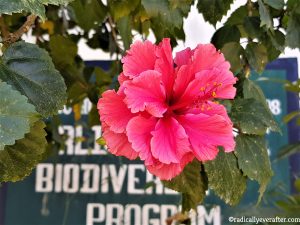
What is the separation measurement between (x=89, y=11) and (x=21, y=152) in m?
0.51

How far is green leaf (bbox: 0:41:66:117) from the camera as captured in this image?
Result: 1.72 ft

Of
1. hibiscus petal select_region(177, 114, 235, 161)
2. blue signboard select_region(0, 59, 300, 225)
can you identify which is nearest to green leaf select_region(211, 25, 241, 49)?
hibiscus petal select_region(177, 114, 235, 161)

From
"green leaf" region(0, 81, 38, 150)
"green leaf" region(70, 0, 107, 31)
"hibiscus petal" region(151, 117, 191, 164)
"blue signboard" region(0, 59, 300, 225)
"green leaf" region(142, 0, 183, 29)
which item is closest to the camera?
"green leaf" region(0, 81, 38, 150)

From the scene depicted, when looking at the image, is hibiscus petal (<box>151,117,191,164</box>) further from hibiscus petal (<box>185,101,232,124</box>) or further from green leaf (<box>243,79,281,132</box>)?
green leaf (<box>243,79,281,132</box>)

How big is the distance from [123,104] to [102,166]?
3.54 feet

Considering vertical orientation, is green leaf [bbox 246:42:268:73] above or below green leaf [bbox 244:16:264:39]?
below

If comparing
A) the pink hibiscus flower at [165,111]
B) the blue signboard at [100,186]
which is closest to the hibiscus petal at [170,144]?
the pink hibiscus flower at [165,111]

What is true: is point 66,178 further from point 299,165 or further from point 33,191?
point 299,165

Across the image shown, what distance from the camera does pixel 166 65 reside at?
1.78 feet

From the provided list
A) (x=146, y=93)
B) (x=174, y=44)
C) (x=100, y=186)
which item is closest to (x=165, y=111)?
(x=146, y=93)

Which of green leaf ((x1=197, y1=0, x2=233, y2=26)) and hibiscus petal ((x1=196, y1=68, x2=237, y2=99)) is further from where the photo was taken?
green leaf ((x1=197, y1=0, x2=233, y2=26))

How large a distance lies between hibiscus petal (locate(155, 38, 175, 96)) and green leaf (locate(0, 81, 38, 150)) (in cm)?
17

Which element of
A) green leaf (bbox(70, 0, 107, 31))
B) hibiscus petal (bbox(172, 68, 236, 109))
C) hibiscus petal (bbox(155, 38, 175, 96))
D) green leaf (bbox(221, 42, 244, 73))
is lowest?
hibiscus petal (bbox(172, 68, 236, 109))

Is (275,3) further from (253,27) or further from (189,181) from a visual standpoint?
(189,181)
